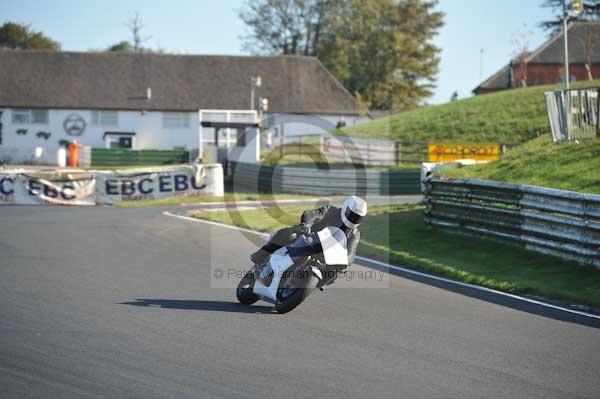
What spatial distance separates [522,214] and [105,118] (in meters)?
50.8

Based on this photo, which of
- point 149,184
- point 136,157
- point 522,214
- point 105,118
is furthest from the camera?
point 105,118

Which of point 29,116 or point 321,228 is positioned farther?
point 29,116

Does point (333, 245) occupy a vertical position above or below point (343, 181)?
below

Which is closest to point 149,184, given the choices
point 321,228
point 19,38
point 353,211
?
point 321,228

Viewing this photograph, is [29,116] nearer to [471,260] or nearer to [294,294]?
[471,260]

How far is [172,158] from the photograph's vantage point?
5019 centimetres

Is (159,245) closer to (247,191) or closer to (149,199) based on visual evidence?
(149,199)

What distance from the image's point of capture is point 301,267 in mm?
9641

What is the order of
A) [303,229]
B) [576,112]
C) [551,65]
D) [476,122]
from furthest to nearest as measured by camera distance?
[551,65], [476,122], [576,112], [303,229]

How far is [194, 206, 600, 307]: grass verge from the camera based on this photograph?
12.3 meters

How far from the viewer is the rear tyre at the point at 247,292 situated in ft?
33.9

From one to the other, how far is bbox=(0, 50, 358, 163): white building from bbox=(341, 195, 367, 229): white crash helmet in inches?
1904

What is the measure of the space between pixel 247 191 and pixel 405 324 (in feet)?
88.3

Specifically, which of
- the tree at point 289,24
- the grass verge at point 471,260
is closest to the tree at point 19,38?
the tree at point 289,24
